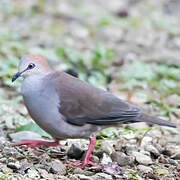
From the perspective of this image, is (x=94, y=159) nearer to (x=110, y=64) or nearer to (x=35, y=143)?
(x=35, y=143)

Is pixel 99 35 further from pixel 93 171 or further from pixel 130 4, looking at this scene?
pixel 93 171

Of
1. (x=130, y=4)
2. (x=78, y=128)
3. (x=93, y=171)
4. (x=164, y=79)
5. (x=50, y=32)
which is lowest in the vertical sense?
(x=93, y=171)

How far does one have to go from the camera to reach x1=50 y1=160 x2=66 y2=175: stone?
4552 millimetres

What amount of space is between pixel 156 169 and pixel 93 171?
574 millimetres

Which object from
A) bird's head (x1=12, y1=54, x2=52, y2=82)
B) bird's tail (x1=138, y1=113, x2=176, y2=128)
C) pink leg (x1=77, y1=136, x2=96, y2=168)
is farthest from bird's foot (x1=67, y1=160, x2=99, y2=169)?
bird's head (x1=12, y1=54, x2=52, y2=82)

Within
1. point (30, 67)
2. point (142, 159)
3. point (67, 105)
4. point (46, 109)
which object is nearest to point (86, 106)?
point (67, 105)

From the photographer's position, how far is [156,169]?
15.7 feet

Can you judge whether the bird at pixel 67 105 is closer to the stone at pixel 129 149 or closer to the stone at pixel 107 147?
the stone at pixel 107 147

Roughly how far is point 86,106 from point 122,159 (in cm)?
59

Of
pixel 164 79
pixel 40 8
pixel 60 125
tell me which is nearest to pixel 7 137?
pixel 60 125

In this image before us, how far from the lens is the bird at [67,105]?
15.4 ft

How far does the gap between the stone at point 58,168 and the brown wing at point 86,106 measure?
395 millimetres

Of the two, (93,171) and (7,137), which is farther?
(7,137)

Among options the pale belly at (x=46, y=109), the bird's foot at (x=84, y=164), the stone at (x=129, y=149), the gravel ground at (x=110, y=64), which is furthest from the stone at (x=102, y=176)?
the stone at (x=129, y=149)
